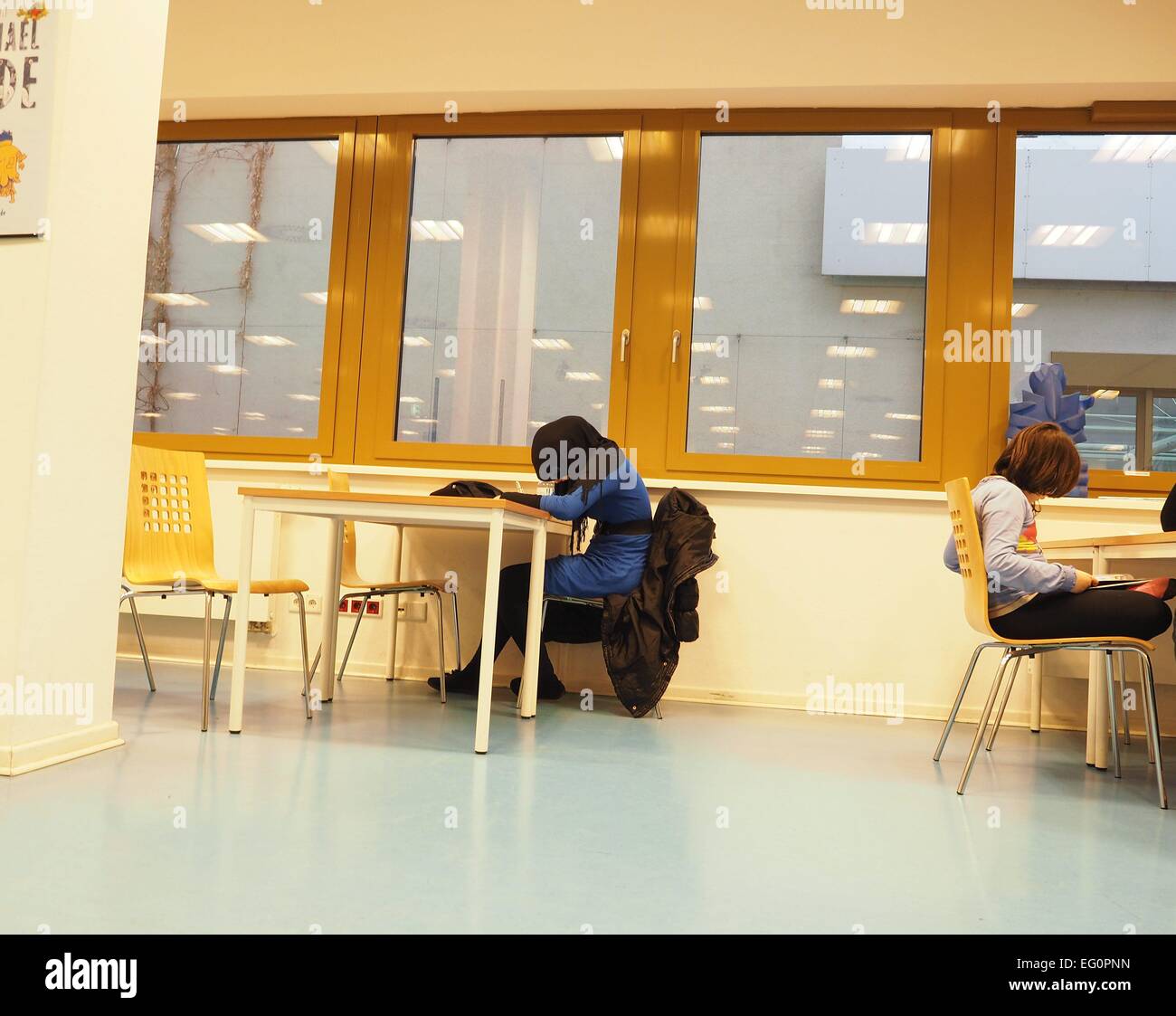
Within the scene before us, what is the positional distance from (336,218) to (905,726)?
3402 mm

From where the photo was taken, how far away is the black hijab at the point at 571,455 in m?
3.60

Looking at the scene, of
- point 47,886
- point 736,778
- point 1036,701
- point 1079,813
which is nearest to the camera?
point 47,886

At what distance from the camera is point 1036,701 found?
12.3 feet

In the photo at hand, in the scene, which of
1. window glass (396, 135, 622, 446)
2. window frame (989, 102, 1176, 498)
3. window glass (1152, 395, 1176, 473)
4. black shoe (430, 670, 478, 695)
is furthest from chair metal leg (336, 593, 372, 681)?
window glass (1152, 395, 1176, 473)

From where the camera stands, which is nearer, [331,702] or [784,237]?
[331,702]

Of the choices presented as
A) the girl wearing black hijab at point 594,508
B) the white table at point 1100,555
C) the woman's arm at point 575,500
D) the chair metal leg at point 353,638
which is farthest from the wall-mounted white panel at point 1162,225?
the chair metal leg at point 353,638

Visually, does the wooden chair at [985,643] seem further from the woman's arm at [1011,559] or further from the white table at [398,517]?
the white table at [398,517]

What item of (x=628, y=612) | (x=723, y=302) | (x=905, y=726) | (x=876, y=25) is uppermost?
(x=876, y=25)

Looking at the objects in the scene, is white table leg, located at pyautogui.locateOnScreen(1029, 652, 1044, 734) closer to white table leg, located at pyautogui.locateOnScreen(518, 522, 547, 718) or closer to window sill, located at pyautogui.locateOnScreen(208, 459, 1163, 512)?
window sill, located at pyautogui.locateOnScreen(208, 459, 1163, 512)

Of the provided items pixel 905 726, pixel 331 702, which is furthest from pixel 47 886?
pixel 905 726

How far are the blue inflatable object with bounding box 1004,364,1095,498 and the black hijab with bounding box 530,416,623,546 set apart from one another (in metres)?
1.68

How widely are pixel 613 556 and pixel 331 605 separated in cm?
110

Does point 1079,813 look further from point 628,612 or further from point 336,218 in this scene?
point 336,218

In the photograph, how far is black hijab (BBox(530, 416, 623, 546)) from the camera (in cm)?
360
